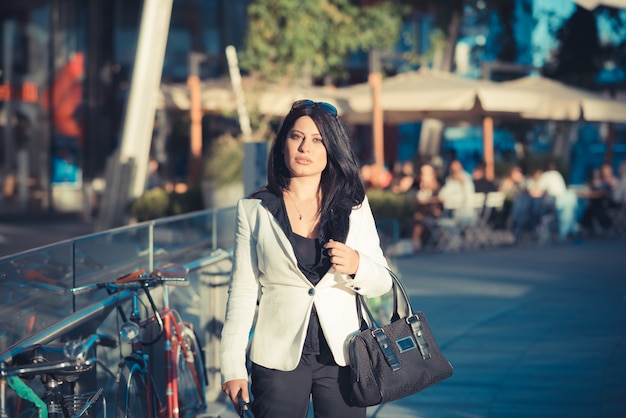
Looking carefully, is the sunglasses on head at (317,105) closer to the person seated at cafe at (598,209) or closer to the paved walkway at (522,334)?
the paved walkway at (522,334)

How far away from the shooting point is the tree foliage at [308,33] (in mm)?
20828

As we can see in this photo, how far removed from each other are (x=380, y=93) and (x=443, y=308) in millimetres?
8165

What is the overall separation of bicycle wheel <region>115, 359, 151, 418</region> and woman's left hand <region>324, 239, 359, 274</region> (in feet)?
5.21

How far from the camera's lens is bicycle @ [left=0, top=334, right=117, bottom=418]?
323 cm

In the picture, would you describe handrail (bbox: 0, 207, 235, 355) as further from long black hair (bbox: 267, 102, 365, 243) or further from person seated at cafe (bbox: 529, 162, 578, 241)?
person seated at cafe (bbox: 529, 162, 578, 241)

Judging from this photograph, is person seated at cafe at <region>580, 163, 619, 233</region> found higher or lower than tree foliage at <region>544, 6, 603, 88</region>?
lower

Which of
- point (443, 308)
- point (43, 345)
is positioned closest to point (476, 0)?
point (443, 308)

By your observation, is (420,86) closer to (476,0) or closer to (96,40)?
(476,0)

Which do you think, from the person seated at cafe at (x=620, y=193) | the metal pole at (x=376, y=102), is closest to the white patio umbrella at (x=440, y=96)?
the metal pole at (x=376, y=102)

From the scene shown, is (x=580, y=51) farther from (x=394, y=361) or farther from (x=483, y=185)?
(x=394, y=361)

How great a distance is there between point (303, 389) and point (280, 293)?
0.31m

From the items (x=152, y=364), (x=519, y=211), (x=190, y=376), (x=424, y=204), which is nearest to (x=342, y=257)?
(x=152, y=364)

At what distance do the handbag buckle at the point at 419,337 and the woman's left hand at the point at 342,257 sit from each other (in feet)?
0.95

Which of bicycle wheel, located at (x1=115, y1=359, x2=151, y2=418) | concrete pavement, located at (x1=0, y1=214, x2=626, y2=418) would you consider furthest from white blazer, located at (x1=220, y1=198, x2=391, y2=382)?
concrete pavement, located at (x1=0, y1=214, x2=626, y2=418)
